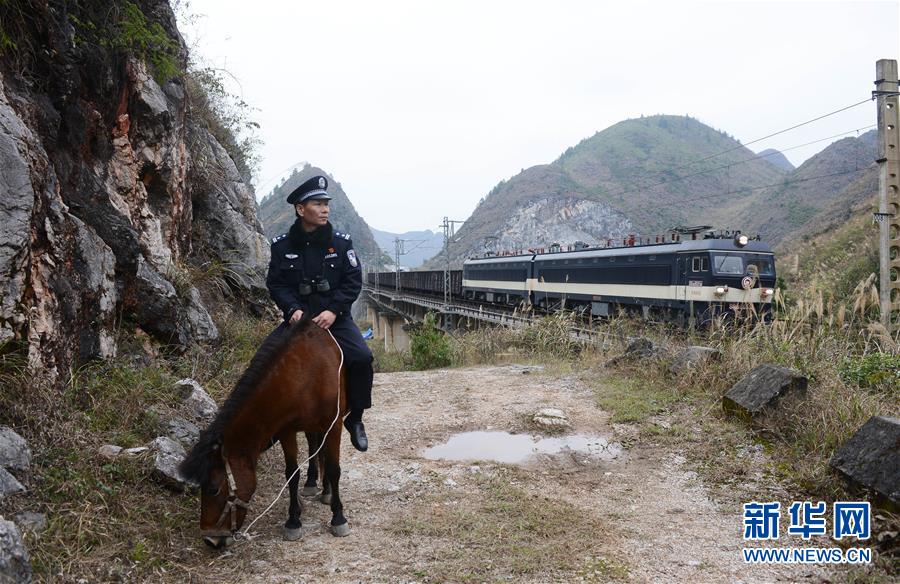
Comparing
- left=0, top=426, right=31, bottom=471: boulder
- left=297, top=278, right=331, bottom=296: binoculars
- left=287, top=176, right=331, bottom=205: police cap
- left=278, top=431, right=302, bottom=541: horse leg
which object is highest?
left=287, top=176, right=331, bottom=205: police cap

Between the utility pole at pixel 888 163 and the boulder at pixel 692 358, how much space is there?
3734 mm

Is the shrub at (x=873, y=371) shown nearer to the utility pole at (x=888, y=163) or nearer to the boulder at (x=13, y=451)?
the utility pole at (x=888, y=163)

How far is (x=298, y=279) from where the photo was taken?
3.94 meters

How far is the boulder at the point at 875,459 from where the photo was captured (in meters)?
3.31

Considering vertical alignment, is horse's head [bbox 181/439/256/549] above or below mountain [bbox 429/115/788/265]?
below

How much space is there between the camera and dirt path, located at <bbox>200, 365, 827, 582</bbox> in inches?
119

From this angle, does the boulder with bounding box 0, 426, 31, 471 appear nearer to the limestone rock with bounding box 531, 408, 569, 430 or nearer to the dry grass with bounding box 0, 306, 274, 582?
the dry grass with bounding box 0, 306, 274, 582

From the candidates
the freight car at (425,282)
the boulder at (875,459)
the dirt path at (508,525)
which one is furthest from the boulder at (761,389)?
the freight car at (425,282)

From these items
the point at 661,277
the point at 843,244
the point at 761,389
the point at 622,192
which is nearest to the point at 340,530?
the point at 761,389

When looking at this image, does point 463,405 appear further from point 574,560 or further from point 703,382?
point 574,560

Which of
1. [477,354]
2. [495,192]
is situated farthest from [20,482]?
[495,192]

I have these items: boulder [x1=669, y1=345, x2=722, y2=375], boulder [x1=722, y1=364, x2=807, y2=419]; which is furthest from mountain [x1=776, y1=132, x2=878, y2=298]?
boulder [x1=722, y1=364, x2=807, y2=419]

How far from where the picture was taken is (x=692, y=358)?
6977 mm

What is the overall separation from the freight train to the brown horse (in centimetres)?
654
